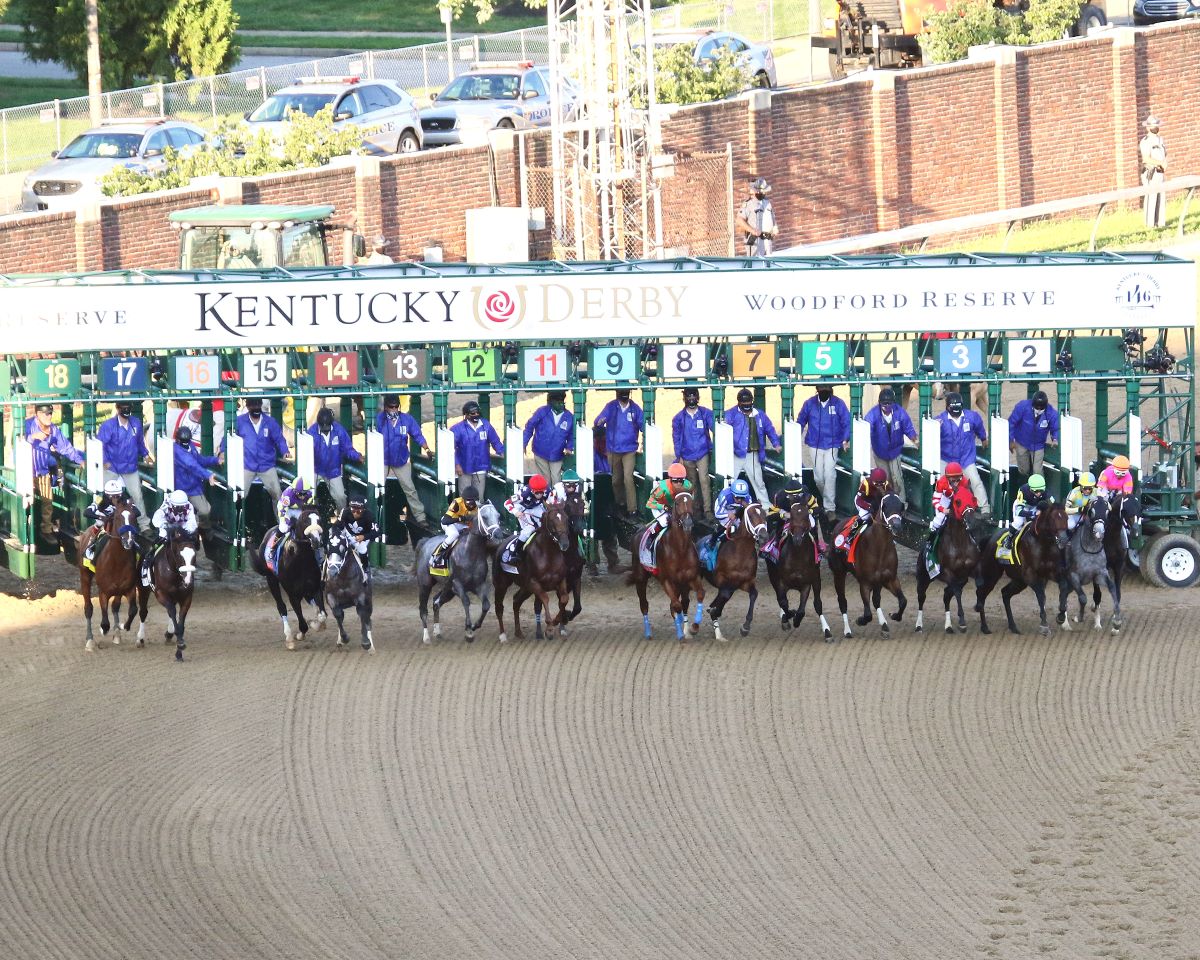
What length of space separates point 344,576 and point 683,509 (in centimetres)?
257

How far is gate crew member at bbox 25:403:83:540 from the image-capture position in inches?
768

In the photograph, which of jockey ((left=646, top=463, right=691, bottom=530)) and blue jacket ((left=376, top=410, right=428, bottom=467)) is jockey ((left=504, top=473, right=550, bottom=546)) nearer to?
jockey ((left=646, top=463, right=691, bottom=530))

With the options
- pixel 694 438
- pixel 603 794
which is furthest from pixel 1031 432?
pixel 603 794

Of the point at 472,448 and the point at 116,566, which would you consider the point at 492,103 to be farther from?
the point at 116,566

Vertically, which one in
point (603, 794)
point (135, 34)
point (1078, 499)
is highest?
point (135, 34)

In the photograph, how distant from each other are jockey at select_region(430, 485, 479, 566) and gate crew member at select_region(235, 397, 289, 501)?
2559 mm

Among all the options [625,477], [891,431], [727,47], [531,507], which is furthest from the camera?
[727,47]

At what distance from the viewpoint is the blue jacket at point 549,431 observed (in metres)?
20.5

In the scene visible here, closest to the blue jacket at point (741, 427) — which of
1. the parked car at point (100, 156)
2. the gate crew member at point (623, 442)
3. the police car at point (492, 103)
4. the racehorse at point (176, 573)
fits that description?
the gate crew member at point (623, 442)

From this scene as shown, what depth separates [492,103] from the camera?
1401 inches

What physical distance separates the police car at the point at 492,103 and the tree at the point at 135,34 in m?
5.98

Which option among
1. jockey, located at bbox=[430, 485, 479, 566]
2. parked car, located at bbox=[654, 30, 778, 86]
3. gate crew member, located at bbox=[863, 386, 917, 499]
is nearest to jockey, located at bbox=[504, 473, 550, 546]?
jockey, located at bbox=[430, 485, 479, 566]

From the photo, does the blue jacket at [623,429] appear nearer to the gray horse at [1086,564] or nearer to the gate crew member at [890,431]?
the gate crew member at [890,431]

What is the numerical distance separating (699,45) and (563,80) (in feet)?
8.75
